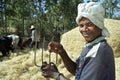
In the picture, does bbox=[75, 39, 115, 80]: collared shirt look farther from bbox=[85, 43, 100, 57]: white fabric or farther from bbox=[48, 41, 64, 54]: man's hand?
bbox=[48, 41, 64, 54]: man's hand

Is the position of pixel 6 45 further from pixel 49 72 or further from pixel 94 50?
pixel 94 50

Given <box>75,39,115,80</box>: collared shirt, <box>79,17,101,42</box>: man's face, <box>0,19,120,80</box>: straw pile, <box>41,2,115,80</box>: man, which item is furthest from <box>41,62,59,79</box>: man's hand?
<box>0,19,120,80</box>: straw pile

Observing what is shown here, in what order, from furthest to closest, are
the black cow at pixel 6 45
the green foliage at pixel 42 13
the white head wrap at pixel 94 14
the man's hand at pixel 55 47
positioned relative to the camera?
1. the green foliage at pixel 42 13
2. the black cow at pixel 6 45
3. the man's hand at pixel 55 47
4. the white head wrap at pixel 94 14

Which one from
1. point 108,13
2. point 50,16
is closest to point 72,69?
point 50,16

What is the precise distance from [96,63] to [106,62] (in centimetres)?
8

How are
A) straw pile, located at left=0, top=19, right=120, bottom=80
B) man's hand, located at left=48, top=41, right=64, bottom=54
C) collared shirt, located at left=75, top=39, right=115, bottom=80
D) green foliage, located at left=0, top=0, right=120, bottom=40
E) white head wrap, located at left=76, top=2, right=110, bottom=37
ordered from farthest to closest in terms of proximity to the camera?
green foliage, located at left=0, top=0, right=120, bottom=40, straw pile, located at left=0, top=19, right=120, bottom=80, man's hand, located at left=48, top=41, right=64, bottom=54, white head wrap, located at left=76, top=2, right=110, bottom=37, collared shirt, located at left=75, top=39, right=115, bottom=80

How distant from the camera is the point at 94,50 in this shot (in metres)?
2.68

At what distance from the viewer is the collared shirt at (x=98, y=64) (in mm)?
2582

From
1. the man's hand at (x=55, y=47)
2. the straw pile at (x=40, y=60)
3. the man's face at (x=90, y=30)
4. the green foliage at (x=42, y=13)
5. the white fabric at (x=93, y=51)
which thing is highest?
the man's face at (x=90, y=30)

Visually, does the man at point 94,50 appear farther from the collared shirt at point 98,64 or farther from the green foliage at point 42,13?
the green foliage at point 42,13

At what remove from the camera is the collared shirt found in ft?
8.47

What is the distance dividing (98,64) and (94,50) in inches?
5.6

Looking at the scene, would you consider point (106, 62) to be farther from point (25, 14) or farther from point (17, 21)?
point (17, 21)

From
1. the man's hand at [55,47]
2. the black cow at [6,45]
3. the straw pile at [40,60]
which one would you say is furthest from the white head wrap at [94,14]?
the black cow at [6,45]
